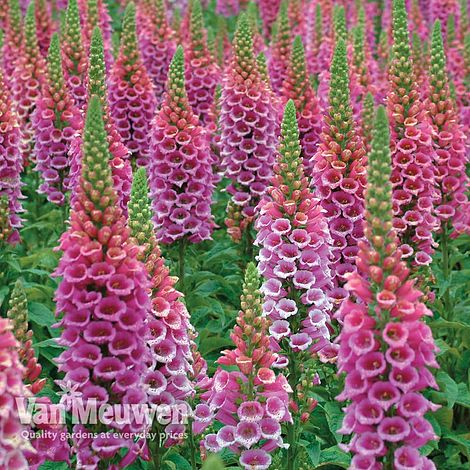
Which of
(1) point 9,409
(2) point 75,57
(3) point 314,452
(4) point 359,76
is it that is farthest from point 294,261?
(4) point 359,76

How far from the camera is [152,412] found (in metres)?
5.44

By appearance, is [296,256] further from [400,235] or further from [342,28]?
[342,28]

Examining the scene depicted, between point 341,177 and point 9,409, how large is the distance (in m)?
3.95

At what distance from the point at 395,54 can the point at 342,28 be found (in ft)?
12.1

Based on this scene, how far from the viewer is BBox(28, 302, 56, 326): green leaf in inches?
318

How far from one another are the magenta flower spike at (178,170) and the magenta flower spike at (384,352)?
3.83 meters

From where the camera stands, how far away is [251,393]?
5.23 meters

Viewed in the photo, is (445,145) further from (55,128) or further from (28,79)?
(28,79)

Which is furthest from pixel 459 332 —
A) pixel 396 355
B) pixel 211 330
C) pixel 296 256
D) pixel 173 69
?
pixel 396 355

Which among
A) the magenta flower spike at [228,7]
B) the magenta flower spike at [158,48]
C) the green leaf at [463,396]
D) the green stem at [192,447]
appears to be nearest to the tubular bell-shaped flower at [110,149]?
the green stem at [192,447]

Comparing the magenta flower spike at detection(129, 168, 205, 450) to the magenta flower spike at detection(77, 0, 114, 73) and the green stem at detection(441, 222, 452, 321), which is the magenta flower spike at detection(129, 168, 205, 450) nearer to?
the green stem at detection(441, 222, 452, 321)

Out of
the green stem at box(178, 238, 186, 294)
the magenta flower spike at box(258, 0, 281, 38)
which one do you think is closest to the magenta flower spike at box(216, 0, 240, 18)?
the magenta flower spike at box(258, 0, 281, 38)

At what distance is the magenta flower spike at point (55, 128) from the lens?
30.2ft

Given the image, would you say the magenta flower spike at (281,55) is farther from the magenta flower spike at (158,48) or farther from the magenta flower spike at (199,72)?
the magenta flower spike at (158,48)
